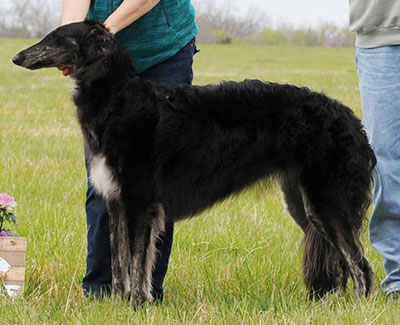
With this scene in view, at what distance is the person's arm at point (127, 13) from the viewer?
412 cm

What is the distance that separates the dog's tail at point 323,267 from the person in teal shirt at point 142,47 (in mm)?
925

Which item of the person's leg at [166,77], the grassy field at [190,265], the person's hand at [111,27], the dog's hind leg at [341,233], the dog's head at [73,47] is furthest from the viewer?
the person's leg at [166,77]

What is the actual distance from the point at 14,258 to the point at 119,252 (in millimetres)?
624

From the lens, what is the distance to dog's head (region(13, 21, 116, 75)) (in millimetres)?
4043

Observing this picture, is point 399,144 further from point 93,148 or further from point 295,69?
point 295,69

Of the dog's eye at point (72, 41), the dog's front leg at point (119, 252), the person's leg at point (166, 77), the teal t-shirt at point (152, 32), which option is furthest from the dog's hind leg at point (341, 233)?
the dog's eye at point (72, 41)

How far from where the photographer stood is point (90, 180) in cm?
435

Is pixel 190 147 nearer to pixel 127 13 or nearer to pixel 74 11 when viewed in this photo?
pixel 127 13

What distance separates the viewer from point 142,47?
14.4 feet

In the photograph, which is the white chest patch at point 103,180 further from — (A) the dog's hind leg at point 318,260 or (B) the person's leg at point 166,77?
(A) the dog's hind leg at point 318,260

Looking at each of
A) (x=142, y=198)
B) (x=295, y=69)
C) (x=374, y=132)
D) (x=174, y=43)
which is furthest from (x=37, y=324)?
(x=295, y=69)

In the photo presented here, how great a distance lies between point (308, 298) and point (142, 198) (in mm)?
1240

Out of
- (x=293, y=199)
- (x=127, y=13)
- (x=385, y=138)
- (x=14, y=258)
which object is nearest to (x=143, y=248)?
(x=14, y=258)

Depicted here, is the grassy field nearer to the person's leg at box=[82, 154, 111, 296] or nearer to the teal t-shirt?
the person's leg at box=[82, 154, 111, 296]
